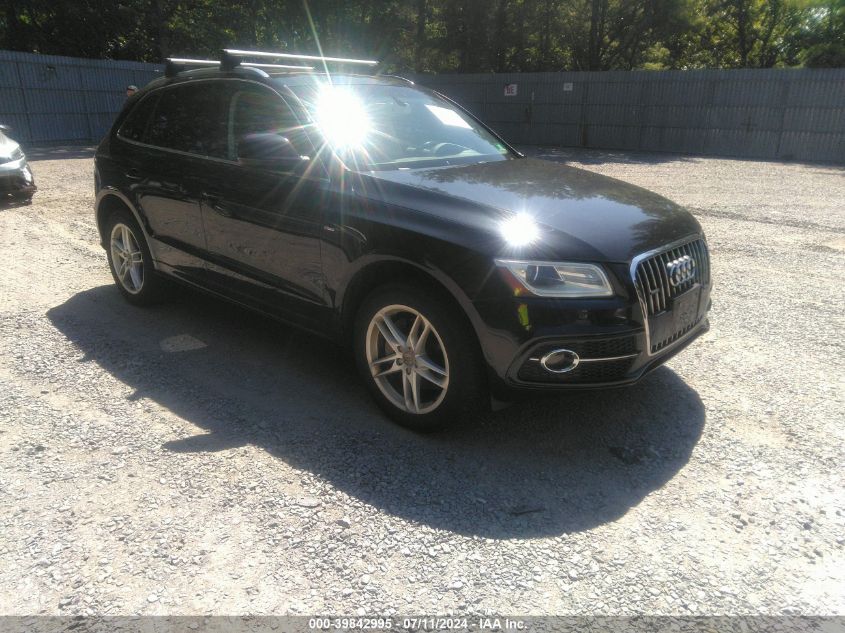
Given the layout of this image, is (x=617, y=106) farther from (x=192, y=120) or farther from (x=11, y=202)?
(x=192, y=120)

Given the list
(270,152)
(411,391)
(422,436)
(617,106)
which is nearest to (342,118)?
(270,152)

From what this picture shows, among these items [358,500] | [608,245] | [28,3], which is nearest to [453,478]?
[358,500]

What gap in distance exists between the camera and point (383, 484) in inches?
118

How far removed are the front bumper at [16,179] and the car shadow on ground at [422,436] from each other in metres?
5.76

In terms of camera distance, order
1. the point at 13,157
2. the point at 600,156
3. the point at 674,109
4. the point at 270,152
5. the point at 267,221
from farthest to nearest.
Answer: the point at 674,109, the point at 600,156, the point at 13,157, the point at 267,221, the point at 270,152

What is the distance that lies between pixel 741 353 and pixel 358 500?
9.63 feet

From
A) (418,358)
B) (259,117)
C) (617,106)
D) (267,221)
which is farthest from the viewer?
(617,106)

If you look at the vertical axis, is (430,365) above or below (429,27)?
below

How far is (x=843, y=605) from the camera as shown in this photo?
2275mm

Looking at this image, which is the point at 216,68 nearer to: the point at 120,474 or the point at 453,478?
the point at 120,474

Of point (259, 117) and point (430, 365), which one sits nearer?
point (430, 365)

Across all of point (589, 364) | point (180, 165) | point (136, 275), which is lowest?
point (136, 275)

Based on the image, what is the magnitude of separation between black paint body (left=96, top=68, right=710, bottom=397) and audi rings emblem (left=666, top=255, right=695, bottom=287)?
129 mm

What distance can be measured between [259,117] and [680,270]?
2.67m
